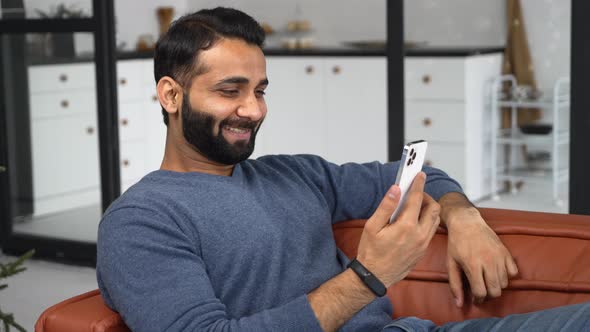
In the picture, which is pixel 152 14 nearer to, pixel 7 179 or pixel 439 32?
pixel 7 179

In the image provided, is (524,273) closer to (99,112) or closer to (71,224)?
(99,112)

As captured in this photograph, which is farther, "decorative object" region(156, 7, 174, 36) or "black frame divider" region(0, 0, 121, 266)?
"decorative object" region(156, 7, 174, 36)

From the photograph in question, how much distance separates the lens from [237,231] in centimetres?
154

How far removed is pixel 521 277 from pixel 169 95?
0.72 m

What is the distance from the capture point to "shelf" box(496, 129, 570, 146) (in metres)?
2.95

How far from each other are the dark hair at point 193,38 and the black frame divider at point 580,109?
1.53m

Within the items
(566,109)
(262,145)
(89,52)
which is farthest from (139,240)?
(89,52)

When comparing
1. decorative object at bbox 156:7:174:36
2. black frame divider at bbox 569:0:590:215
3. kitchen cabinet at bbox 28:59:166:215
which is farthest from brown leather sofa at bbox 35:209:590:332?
decorative object at bbox 156:7:174:36

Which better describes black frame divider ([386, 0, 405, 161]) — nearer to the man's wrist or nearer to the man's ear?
the man's wrist

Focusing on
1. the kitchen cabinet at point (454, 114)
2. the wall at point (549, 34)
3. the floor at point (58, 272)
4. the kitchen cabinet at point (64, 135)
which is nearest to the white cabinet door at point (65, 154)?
the kitchen cabinet at point (64, 135)

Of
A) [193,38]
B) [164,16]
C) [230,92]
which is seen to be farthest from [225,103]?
[164,16]

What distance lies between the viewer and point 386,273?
1.40m

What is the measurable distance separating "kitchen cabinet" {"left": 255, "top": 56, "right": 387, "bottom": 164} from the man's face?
5.74ft

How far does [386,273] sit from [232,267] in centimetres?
27
